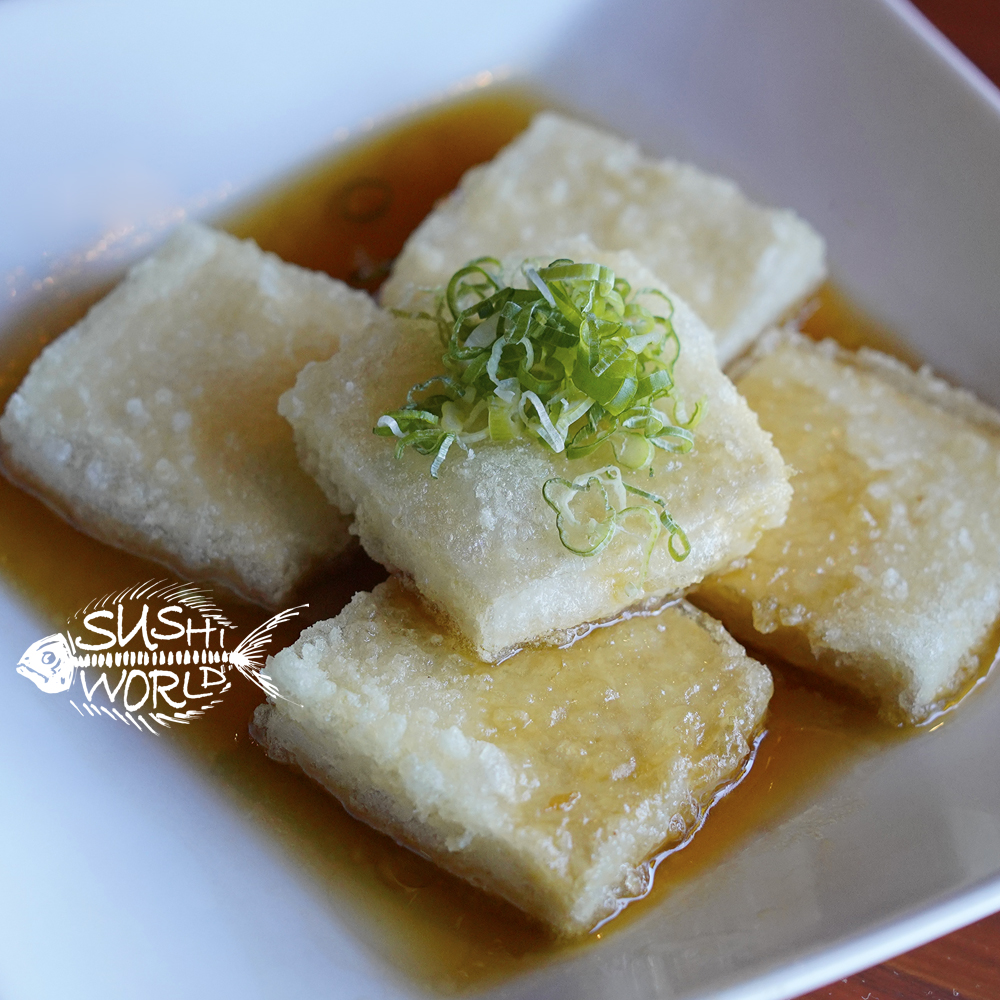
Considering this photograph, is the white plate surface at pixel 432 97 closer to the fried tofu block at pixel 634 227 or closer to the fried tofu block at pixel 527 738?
the fried tofu block at pixel 527 738

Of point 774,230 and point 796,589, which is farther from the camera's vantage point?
point 774,230

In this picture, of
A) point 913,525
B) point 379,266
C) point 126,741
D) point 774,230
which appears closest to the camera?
point 126,741

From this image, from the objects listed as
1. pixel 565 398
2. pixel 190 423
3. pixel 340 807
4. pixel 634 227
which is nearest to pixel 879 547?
pixel 565 398

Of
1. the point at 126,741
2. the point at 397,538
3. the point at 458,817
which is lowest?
the point at 126,741

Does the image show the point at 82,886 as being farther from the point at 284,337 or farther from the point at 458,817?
the point at 284,337

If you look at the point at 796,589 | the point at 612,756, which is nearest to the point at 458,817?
the point at 612,756

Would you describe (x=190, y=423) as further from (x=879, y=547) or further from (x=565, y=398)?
(x=879, y=547)
